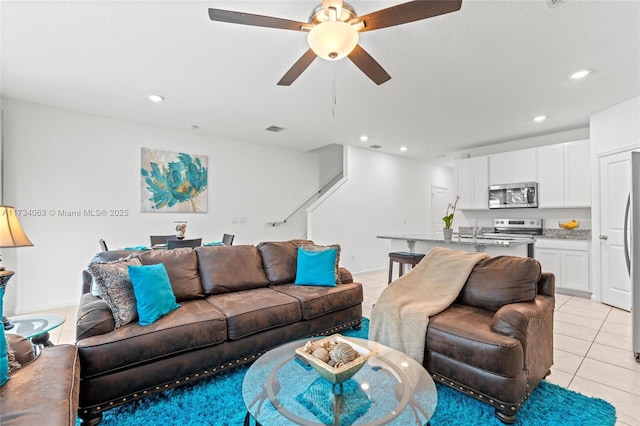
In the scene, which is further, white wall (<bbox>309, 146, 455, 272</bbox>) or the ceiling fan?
white wall (<bbox>309, 146, 455, 272</bbox>)

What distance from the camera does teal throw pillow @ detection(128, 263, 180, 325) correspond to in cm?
208

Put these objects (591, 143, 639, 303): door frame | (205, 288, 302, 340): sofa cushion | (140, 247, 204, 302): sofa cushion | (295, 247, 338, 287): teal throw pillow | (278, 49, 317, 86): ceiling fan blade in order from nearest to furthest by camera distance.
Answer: (278, 49, 317, 86): ceiling fan blade < (205, 288, 302, 340): sofa cushion < (140, 247, 204, 302): sofa cushion < (295, 247, 338, 287): teal throw pillow < (591, 143, 639, 303): door frame

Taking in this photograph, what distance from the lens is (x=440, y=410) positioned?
72.5 inches

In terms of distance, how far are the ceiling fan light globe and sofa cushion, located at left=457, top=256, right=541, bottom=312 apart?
1.94 metres

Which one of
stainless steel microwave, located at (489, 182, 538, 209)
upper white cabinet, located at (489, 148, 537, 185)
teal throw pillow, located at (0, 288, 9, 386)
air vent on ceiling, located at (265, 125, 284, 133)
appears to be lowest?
teal throw pillow, located at (0, 288, 9, 386)

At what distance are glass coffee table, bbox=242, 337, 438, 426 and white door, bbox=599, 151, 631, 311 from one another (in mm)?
3936

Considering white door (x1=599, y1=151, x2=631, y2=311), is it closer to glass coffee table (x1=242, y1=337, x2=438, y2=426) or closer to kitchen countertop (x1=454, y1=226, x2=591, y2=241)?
kitchen countertop (x1=454, y1=226, x2=591, y2=241)

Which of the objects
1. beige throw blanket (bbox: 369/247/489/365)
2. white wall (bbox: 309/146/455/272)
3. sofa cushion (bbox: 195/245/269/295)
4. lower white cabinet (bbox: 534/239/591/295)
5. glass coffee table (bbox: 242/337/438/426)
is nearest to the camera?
glass coffee table (bbox: 242/337/438/426)

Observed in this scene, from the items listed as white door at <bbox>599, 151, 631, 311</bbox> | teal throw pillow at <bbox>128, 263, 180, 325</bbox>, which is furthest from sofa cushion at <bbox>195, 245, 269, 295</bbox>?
white door at <bbox>599, 151, 631, 311</bbox>

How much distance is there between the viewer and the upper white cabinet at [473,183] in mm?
5734

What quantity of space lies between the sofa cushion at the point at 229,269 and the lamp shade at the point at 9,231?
1.24 m

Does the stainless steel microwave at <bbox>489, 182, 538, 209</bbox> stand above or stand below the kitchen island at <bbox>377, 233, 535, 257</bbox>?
above

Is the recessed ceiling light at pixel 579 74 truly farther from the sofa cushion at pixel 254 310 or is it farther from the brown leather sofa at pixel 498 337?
the sofa cushion at pixel 254 310

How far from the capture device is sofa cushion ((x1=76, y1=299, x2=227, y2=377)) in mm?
1734
